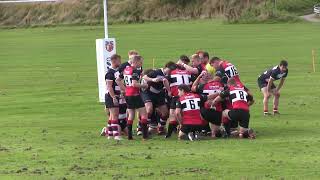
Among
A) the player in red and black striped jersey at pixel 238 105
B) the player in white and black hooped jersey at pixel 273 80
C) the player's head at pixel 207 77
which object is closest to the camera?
the player in red and black striped jersey at pixel 238 105

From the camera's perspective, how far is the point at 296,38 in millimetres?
58344

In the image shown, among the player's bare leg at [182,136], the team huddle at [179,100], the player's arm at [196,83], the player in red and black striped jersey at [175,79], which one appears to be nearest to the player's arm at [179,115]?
the team huddle at [179,100]

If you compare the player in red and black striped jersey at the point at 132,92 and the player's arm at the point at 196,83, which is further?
the player's arm at the point at 196,83

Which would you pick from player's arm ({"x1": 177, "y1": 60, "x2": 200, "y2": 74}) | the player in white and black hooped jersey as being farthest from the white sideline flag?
player's arm ({"x1": 177, "y1": 60, "x2": 200, "y2": 74})

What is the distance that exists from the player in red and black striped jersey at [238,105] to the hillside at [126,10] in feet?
252

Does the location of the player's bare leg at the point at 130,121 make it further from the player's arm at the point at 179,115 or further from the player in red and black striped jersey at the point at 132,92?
the player's arm at the point at 179,115

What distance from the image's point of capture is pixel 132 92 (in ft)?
56.6

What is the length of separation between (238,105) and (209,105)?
71 cm

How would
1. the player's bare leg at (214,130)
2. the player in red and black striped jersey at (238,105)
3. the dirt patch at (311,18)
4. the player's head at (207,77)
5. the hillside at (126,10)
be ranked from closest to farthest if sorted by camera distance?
the player in red and black striped jersey at (238,105) → the player's bare leg at (214,130) → the player's head at (207,77) → the dirt patch at (311,18) → the hillside at (126,10)

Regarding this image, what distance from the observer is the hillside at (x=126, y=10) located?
9750 cm

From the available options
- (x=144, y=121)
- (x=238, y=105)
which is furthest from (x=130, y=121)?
(x=238, y=105)

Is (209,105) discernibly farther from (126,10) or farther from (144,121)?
(126,10)

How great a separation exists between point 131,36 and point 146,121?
1992 inches

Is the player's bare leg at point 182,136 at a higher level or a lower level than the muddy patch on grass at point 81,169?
lower
